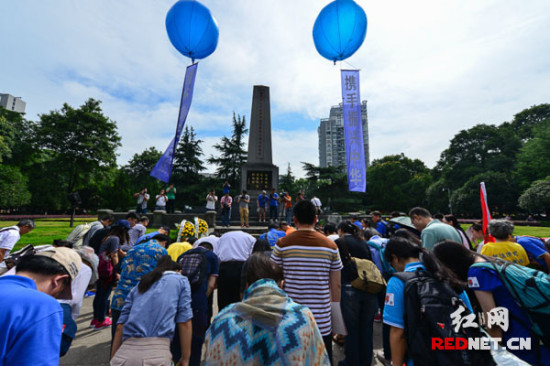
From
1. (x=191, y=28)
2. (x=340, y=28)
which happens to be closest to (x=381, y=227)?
(x=340, y=28)

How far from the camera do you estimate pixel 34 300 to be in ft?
3.90

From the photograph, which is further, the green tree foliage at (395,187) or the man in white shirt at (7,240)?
the green tree foliage at (395,187)

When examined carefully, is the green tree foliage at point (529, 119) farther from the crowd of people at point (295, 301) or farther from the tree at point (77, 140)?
the tree at point (77, 140)

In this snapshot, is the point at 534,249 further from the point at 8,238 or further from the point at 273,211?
the point at 273,211

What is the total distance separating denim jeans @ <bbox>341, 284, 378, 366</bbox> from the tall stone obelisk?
1315cm

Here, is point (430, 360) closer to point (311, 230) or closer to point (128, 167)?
point (311, 230)

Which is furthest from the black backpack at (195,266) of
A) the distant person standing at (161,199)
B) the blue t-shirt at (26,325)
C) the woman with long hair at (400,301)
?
the distant person standing at (161,199)

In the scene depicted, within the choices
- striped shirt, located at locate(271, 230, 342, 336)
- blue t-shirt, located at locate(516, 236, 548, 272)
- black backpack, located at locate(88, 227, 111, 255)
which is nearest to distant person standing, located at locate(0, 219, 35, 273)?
black backpack, located at locate(88, 227, 111, 255)

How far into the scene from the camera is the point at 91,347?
357cm

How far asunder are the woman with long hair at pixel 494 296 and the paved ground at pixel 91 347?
182cm

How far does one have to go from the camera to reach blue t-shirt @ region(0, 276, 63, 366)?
3.59 ft

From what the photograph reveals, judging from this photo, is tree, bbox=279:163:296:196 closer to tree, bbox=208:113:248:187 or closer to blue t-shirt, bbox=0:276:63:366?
tree, bbox=208:113:248:187

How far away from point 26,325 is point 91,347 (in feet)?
10.9

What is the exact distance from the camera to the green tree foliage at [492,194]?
94.7 ft
